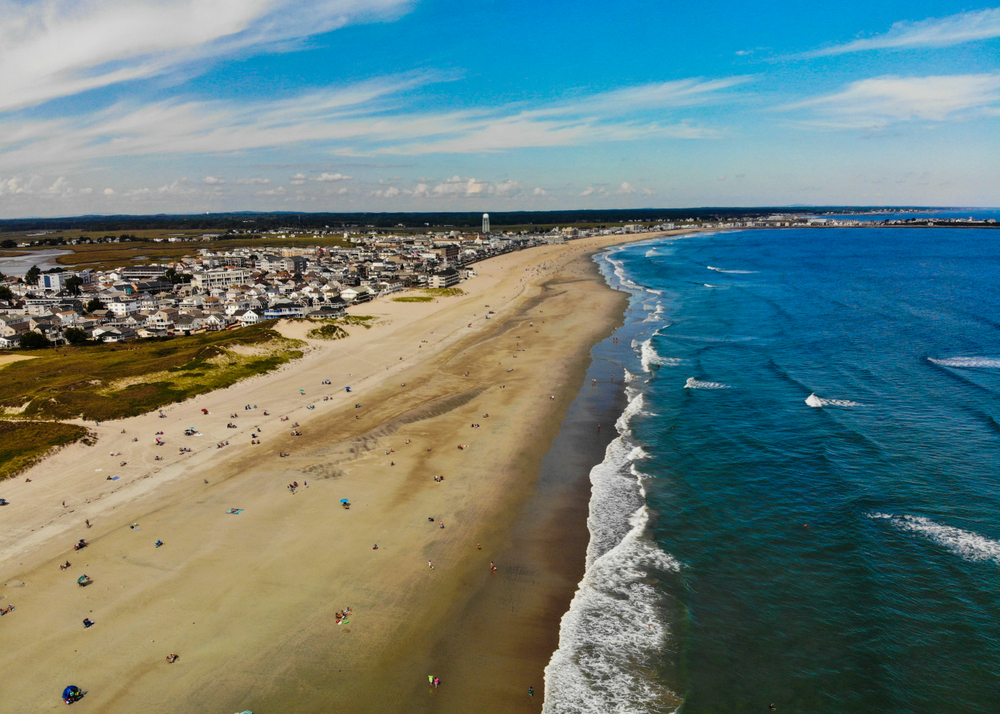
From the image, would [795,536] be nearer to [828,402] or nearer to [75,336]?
[828,402]

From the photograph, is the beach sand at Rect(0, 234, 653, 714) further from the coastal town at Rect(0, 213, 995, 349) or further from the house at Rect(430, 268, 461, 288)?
the house at Rect(430, 268, 461, 288)

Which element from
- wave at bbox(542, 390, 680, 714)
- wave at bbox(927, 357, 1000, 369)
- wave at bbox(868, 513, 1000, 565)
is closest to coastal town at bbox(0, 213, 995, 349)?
wave at bbox(542, 390, 680, 714)

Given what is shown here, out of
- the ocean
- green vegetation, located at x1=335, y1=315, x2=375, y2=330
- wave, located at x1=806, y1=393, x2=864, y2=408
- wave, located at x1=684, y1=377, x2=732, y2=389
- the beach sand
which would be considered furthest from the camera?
green vegetation, located at x1=335, y1=315, x2=375, y2=330

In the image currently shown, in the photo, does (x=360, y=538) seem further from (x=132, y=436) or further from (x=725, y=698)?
(x=132, y=436)

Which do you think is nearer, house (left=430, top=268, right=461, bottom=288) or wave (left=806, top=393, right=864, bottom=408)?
wave (left=806, top=393, right=864, bottom=408)

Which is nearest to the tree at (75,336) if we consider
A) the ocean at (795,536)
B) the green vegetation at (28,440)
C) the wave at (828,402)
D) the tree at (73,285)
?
the tree at (73,285)

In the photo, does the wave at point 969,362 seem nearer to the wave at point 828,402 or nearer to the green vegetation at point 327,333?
the wave at point 828,402
